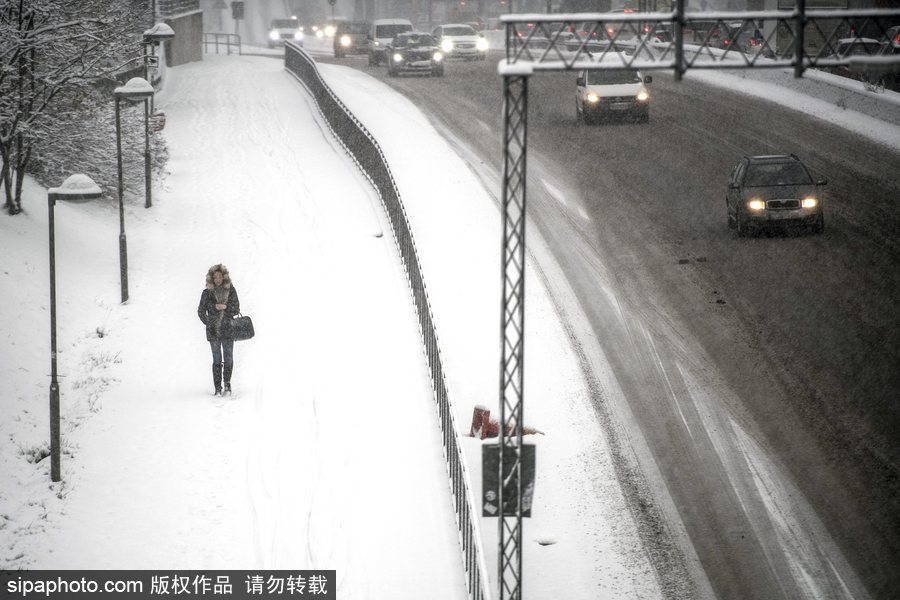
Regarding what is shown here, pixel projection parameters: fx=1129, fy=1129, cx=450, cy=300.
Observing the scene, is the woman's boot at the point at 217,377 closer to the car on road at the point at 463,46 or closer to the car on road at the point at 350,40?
the car on road at the point at 463,46

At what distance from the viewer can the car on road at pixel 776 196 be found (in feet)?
76.8

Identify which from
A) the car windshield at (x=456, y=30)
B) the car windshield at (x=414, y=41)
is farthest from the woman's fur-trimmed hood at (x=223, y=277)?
the car windshield at (x=456, y=30)

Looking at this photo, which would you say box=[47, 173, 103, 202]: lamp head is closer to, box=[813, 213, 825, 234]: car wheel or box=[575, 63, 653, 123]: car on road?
box=[813, 213, 825, 234]: car wheel

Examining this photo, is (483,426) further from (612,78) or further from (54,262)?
(612,78)

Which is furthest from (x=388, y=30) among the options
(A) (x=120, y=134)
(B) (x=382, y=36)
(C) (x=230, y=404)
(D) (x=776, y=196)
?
(C) (x=230, y=404)

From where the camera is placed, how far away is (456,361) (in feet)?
63.9

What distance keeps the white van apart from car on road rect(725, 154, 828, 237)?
30113mm

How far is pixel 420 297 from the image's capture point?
20.4 meters

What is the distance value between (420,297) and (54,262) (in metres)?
7.00

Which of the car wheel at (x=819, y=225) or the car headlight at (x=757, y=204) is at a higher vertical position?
the car headlight at (x=757, y=204)

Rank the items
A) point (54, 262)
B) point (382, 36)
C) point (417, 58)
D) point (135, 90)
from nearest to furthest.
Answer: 1. point (54, 262)
2. point (135, 90)
3. point (417, 58)
4. point (382, 36)

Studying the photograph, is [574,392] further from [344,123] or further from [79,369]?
[344,123]

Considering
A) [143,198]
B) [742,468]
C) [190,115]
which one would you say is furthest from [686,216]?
[190,115]

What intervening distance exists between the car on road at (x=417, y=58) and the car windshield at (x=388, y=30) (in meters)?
3.89
